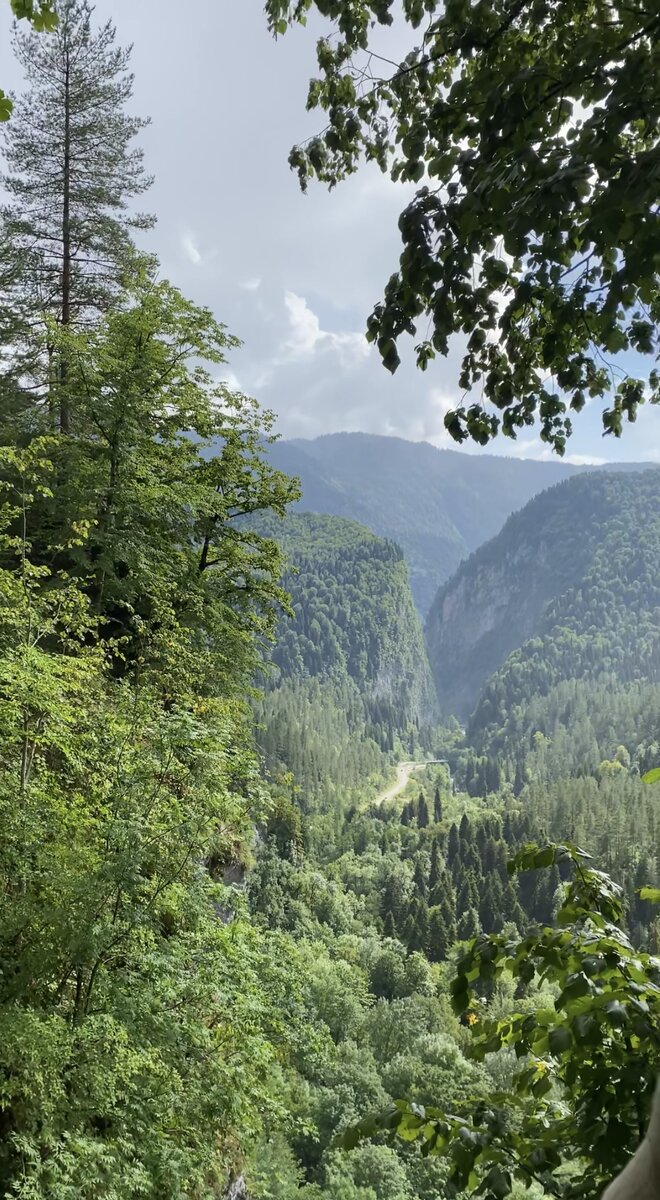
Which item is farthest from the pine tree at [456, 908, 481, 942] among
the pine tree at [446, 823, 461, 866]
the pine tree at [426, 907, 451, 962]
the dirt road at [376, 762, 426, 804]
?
the dirt road at [376, 762, 426, 804]

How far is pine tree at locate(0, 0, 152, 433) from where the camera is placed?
13.8 meters

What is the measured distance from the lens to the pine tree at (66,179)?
13.8m

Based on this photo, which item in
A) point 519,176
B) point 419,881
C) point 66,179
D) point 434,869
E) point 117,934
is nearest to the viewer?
point 519,176

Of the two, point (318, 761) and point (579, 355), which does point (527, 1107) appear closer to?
point (579, 355)


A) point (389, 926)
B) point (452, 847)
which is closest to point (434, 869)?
point (452, 847)

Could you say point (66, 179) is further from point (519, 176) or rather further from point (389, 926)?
point (389, 926)

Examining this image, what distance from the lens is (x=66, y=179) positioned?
46.6 feet

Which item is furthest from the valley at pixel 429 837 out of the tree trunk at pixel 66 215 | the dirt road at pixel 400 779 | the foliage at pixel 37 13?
the tree trunk at pixel 66 215

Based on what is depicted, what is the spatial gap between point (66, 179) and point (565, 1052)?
54.8ft

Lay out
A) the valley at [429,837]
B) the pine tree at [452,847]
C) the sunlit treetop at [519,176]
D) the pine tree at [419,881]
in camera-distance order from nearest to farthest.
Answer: the sunlit treetop at [519,176] < the valley at [429,837] < the pine tree at [419,881] < the pine tree at [452,847]

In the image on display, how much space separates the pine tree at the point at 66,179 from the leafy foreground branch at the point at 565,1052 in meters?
13.8

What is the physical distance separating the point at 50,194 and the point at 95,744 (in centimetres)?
1295

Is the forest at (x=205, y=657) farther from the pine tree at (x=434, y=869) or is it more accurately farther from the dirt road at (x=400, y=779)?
the dirt road at (x=400, y=779)

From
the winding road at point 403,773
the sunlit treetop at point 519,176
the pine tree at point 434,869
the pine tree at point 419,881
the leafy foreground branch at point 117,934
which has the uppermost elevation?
the sunlit treetop at point 519,176
